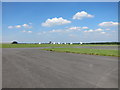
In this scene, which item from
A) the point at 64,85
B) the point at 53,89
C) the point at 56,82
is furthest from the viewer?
the point at 56,82

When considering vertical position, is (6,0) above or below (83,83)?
above

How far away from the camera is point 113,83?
589 centimetres

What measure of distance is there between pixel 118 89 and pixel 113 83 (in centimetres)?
65

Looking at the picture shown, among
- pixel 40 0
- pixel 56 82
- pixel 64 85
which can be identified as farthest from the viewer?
pixel 40 0

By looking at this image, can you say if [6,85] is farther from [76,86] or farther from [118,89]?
[118,89]

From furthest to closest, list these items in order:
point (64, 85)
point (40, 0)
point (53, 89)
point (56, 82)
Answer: point (40, 0) < point (56, 82) < point (64, 85) < point (53, 89)

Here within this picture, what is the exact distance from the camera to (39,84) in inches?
226

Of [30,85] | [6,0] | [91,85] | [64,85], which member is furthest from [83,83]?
[6,0]

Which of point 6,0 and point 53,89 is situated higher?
point 6,0

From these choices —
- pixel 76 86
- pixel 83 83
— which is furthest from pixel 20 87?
pixel 83 83

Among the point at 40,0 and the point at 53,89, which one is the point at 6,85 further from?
the point at 40,0

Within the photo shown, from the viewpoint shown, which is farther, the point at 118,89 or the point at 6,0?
the point at 6,0

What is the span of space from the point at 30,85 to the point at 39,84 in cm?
38

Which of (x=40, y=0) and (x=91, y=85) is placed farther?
(x=40, y=0)
